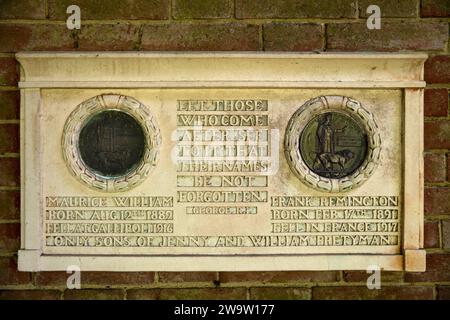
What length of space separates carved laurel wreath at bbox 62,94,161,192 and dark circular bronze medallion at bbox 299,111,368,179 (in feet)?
2.62

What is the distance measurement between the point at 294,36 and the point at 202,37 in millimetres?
490

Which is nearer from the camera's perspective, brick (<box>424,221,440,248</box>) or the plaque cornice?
the plaque cornice

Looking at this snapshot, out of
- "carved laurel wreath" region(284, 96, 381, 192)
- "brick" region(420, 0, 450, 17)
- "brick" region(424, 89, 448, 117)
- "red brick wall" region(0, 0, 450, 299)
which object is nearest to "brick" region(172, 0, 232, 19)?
"red brick wall" region(0, 0, 450, 299)

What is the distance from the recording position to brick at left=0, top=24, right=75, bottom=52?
8.66 feet

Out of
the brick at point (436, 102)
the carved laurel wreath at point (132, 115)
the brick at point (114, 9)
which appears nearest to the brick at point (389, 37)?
the brick at point (436, 102)

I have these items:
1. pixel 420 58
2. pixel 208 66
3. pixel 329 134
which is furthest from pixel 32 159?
pixel 420 58

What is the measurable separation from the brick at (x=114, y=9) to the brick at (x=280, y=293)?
1566 mm

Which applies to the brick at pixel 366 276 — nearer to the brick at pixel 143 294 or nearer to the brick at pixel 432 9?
the brick at pixel 143 294

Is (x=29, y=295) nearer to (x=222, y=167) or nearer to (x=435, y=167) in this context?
(x=222, y=167)

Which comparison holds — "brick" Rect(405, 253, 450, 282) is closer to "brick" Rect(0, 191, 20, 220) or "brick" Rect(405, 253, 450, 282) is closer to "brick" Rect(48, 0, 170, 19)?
"brick" Rect(48, 0, 170, 19)

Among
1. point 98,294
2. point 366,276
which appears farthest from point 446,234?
point 98,294

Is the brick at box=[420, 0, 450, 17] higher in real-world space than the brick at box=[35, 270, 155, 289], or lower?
higher

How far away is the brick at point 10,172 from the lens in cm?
267
